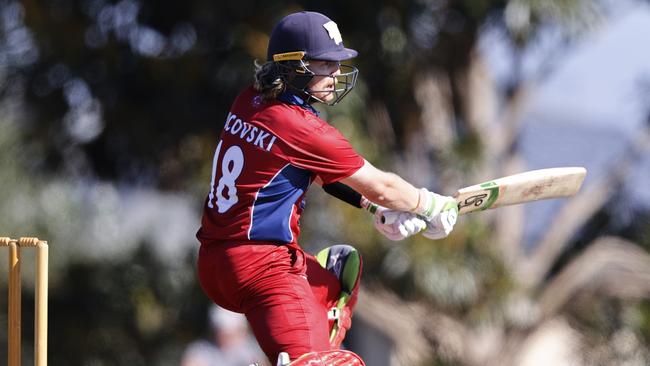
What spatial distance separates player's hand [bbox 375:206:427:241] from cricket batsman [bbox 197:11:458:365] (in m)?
0.05

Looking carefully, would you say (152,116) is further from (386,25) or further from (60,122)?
(386,25)

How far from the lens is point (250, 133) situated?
16.9 ft

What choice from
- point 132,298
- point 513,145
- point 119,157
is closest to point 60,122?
point 119,157

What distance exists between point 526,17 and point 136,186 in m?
4.26

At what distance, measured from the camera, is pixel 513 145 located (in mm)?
12906

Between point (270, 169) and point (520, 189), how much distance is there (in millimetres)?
1334

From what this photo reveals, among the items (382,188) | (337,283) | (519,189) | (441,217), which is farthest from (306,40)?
(519,189)

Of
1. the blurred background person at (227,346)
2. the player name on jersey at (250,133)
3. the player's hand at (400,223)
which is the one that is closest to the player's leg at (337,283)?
the player's hand at (400,223)

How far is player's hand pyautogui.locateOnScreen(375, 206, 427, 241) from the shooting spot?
17.9ft

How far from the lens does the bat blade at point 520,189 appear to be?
18.8ft

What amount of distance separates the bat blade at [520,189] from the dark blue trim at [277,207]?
2.85ft

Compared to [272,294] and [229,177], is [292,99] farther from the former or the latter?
[272,294]

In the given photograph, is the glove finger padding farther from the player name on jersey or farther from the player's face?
the player name on jersey

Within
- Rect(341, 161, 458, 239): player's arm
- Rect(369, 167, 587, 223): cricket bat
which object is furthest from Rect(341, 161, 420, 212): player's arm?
Rect(369, 167, 587, 223): cricket bat
